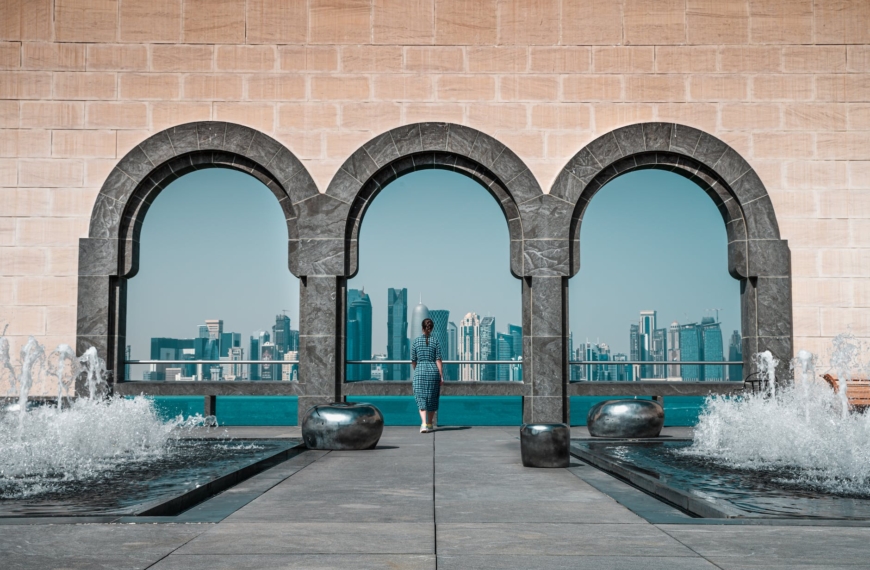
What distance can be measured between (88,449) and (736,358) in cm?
1202

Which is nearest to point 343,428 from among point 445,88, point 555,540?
point 555,540

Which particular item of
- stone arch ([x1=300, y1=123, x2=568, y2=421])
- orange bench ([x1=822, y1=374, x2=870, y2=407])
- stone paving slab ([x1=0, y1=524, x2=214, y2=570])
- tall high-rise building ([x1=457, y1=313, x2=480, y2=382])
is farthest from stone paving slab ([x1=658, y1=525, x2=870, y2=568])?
tall high-rise building ([x1=457, y1=313, x2=480, y2=382])

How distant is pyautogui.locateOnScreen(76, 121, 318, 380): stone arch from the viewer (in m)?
16.1

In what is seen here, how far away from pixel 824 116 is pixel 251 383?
11.6 m

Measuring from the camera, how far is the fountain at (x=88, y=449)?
739cm

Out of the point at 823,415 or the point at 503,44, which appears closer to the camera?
the point at 823,415

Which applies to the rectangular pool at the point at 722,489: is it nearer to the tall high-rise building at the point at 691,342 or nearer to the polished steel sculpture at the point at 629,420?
the polished steel sculpture at the point at 629,420

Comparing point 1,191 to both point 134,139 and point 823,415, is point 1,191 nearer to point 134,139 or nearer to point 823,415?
point 134,139

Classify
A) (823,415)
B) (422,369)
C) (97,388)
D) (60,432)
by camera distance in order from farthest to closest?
(97,388), (422,369), (823,415), (60,432)

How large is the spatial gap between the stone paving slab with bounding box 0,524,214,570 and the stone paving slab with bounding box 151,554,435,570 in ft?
0.61

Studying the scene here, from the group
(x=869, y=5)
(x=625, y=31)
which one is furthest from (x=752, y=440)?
(x=869, y=5)

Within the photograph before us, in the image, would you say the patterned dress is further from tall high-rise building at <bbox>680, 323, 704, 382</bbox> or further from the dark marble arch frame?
tall high-rise building at <bbox>680, 323, 704, 382</bbox>

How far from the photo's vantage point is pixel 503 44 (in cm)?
1666

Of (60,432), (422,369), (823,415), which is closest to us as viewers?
(60,432)
